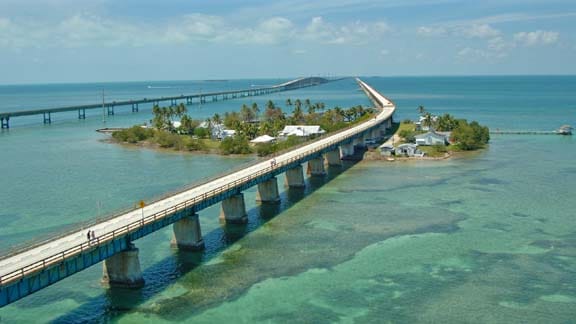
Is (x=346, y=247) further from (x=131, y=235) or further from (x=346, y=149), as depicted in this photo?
(x=346, y=149)

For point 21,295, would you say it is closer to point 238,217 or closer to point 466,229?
point 238,217

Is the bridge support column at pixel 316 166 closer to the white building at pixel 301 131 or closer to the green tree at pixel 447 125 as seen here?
the white building at pixel 301 131

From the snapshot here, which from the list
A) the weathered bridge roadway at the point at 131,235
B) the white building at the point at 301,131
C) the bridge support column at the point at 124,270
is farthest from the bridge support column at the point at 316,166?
the bridge support column at the point at 124,270

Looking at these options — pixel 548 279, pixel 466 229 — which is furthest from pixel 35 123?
pixel 548 279

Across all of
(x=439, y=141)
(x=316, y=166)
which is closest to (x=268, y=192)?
(x=316, y=166)

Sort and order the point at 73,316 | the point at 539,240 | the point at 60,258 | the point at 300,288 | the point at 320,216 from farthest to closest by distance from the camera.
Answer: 1. the point at 320,216
2. the point at 539,240
3. the point at 300,288
4. the point at 73,316
5. the point at 60,258
